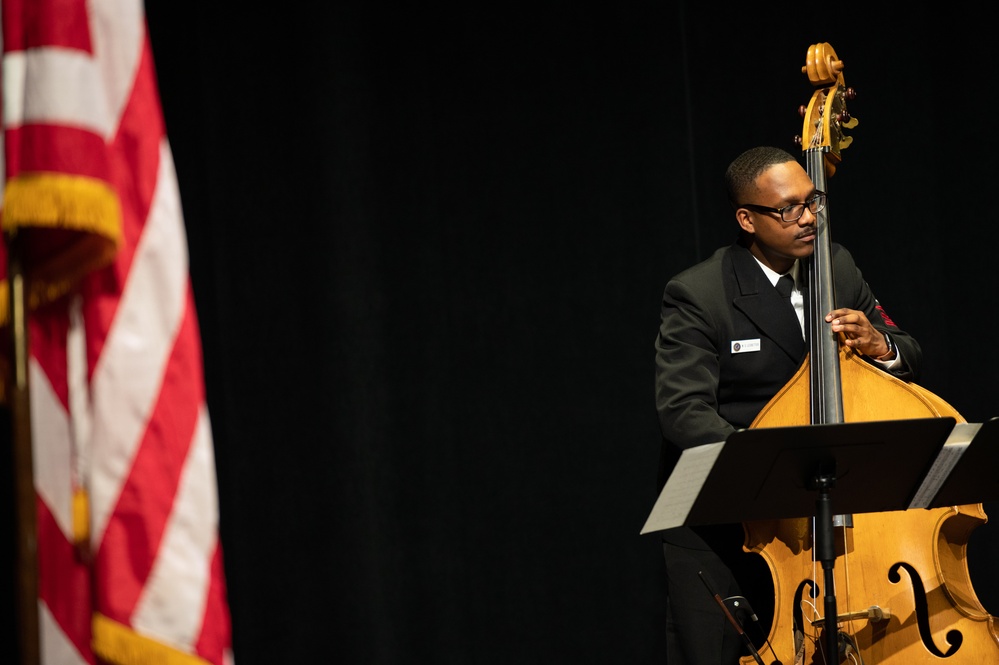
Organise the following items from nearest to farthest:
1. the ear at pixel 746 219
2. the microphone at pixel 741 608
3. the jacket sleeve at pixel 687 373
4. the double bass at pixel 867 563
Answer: the double bass at pixel 867 563 → the microphone at pixel 741 608 → the jacket sleeve at pixel 687 373 → the ear at pixel 746 219

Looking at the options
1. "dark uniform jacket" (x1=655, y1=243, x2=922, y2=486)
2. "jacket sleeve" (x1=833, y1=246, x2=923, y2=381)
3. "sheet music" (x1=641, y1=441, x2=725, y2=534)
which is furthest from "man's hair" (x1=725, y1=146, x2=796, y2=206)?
"sheet music" (x1=641, y1=441, x2=725, y2=534)

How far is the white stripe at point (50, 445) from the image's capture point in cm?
154

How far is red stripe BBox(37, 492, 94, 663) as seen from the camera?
5.02 feet

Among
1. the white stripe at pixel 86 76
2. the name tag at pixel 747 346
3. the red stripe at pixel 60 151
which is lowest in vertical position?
the name tag at pixel 747 346

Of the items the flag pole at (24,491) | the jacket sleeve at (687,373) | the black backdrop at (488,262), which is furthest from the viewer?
the black backdrop at (488,262)

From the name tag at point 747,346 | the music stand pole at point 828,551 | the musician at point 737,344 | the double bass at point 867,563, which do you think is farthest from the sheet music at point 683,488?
the name tag at point 747,346

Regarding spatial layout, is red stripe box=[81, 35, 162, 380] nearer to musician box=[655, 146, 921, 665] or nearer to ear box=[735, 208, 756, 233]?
musician box=[655, 146, 921, 665]

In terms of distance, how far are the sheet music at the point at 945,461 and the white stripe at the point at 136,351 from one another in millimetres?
1397

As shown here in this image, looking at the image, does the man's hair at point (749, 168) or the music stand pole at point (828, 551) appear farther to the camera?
the man's hair at point (749, 168)

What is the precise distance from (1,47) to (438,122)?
2015mm

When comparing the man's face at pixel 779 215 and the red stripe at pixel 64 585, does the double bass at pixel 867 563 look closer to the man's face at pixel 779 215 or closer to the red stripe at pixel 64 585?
the man's face at pixel 779 215

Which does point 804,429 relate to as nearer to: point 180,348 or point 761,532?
point 761,532

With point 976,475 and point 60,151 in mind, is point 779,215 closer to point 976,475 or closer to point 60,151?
point 976,475

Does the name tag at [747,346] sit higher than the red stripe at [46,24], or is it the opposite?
the red stripe at [46,24]
